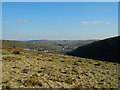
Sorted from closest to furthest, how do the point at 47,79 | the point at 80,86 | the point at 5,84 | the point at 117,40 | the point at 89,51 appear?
the point at 5,84 < the point at 80,86 < the point at 47,79 < the point at 117,40 < the point at 89,51

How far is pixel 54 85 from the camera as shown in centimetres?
1445

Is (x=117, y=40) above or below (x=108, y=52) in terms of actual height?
above

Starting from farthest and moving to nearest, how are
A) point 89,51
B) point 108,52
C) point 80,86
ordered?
point 89,51 < point 108,52 < point 80,86

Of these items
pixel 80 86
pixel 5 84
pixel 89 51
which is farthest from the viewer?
pixel 89 51

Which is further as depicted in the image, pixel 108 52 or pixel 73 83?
pixel 108 52

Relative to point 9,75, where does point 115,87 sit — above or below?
below

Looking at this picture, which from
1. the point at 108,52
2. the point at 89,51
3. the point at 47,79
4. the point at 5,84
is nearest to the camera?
the point at 5,84

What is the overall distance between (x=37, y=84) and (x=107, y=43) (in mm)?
148415

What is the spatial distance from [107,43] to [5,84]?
5894 inches

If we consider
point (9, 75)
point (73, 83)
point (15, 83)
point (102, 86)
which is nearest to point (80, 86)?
point (73, 83)

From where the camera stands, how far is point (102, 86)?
51.0ft

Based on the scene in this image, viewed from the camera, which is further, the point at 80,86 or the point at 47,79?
the point at 47,79

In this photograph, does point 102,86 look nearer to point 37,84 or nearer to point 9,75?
point 37,84

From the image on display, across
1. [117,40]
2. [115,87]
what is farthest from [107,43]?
[115,87]
